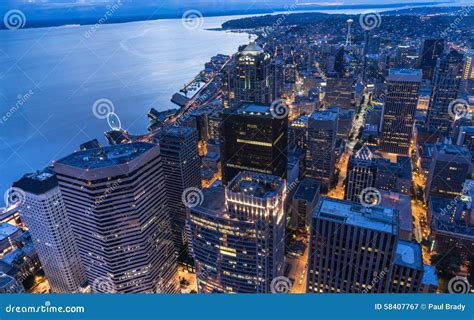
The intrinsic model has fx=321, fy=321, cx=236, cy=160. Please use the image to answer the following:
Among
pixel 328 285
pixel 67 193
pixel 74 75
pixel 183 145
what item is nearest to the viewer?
pixel 328 285

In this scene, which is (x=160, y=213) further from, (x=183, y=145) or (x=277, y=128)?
(x=277, y=128)

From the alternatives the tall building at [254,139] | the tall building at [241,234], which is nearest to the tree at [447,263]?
the tall building at [254,139]

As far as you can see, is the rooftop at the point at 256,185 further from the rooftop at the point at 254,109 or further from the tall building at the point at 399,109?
the tall building at the point at 399,109

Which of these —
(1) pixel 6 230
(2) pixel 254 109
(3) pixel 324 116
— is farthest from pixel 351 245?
(1) pixel 6 230

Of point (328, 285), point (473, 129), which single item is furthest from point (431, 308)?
point (473, 129)

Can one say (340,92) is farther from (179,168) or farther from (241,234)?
(241,234)

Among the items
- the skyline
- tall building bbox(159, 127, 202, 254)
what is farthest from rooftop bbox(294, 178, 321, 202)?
tall building bbox(159, 127, 202, 254)
